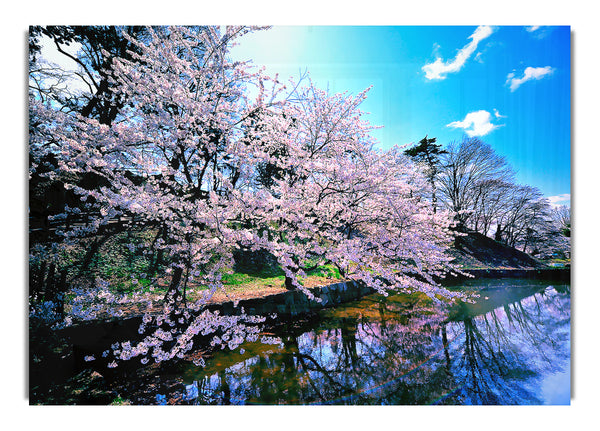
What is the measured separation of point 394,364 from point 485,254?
12.1 feet

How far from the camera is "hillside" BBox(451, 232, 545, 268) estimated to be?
14.6ft

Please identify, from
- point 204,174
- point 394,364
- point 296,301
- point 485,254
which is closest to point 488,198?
point 485,254

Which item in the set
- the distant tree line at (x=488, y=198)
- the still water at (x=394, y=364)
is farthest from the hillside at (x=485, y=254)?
the still water at (x=394, y=364)

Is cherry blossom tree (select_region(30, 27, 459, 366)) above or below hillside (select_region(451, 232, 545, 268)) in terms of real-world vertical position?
above

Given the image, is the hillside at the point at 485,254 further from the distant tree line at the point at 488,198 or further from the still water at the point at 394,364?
the still water at the point at 394,364

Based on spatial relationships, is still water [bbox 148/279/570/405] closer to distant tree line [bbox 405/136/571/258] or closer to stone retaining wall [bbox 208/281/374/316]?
stone retaining wall [bbox 208/281/374/316]

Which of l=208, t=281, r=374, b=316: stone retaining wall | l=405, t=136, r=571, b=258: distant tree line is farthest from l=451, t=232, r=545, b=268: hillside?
l=208, t=281, r=374, b=316: stone retaining wall

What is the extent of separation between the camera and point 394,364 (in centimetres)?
253

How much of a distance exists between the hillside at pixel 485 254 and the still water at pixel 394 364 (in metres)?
1.25

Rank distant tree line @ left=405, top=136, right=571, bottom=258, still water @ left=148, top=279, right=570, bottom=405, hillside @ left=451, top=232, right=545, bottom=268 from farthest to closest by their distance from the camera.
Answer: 1. hillside @ left=451, top=232, right=545, bottom=268
2. distant tree line @ left=405, top=136, right=571, bottom=258
3. still water @ left=148, top=279, right=570, bottom=405

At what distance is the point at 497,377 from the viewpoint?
2.27 m

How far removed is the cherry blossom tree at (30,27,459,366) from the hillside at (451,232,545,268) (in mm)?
2343
